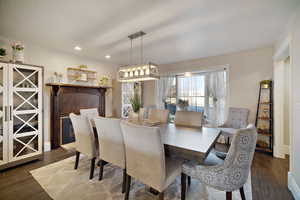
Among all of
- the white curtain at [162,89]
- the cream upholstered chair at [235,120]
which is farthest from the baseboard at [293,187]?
the white curtain at [162,89]

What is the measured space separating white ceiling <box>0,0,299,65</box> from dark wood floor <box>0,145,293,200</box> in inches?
96.9

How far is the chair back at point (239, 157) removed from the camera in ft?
4.15

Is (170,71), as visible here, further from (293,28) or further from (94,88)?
(293,28)

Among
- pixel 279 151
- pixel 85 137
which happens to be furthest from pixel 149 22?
pixel 279 151

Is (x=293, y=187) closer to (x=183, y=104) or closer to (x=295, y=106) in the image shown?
(x=295, y=106)

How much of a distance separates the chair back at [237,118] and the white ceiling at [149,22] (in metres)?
1.50

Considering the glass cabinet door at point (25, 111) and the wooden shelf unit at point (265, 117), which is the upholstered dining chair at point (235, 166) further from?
the glass cabinet door at point (25, 111)

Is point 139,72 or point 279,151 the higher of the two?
point 139,72

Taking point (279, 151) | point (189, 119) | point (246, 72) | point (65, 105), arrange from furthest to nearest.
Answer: point (65, 105)
point (246, 72)
point (279, 151)
point (189, 119)

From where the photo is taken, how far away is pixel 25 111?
2.60 metres

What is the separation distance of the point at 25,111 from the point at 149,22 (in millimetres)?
2814

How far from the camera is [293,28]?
189 cm

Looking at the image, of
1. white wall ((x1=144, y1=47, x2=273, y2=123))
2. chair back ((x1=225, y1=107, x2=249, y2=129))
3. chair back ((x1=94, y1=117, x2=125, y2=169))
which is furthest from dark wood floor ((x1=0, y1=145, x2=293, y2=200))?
white wall ((x1=144, y1=47, x2=273, y2=123))

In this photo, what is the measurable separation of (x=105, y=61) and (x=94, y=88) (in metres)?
1.03
